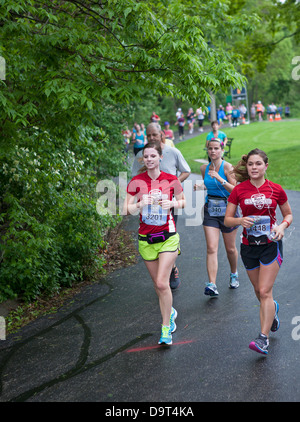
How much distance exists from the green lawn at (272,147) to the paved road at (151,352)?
31.9 feet

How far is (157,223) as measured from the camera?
17.1 ft

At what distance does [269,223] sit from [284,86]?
2560 inches

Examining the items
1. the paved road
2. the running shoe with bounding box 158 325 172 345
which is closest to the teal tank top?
the paved road

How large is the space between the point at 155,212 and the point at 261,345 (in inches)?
64.6

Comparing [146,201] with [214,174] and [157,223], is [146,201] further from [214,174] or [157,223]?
[214,174]

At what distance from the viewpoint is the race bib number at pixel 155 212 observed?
5.20 meters

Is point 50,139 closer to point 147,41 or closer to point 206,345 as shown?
point 147,41

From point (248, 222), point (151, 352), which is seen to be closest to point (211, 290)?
point (151, 352)

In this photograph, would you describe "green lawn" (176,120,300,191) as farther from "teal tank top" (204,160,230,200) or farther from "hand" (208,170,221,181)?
"hand" (208,170,221,181)

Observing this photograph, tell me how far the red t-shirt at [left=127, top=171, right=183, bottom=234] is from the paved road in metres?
1.20

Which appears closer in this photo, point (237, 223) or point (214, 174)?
point (237, 223)

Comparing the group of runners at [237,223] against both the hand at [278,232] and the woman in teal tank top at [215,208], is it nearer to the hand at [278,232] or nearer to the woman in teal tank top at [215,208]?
the hand at [278,232]

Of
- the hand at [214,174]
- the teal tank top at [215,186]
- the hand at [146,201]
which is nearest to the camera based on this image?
the hand at [146,201]

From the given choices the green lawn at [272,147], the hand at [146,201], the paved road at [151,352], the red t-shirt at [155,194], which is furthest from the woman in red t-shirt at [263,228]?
the green lawn at [272,147]
